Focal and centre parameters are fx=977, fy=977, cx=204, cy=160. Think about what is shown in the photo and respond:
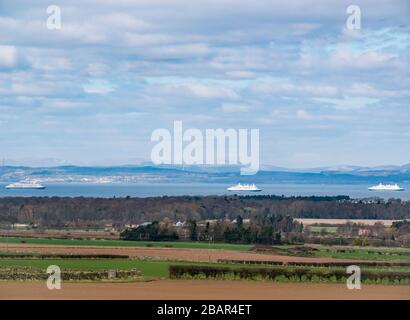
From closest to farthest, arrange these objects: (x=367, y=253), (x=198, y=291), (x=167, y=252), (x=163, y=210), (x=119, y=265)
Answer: (x=198, y=291)
(x=119, y=265)
(x=167, y=252)
(x=367, y=253)
(x=163, y=210)

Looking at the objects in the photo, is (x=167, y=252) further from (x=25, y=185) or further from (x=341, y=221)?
(x=25, y=185)

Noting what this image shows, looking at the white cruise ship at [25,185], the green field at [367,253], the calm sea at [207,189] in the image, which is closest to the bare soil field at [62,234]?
the green field at [367,253]

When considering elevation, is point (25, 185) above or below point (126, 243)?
above

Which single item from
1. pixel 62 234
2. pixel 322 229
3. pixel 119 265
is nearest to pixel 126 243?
pixel 62 234

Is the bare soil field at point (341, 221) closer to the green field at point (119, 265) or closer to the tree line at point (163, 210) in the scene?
the tree line at point (163, 210)

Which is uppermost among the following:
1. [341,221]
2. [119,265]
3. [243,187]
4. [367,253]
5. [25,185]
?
[25,185]

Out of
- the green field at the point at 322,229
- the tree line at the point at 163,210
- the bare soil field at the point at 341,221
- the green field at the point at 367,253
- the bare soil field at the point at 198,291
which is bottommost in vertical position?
the green field at the point at 367,253
